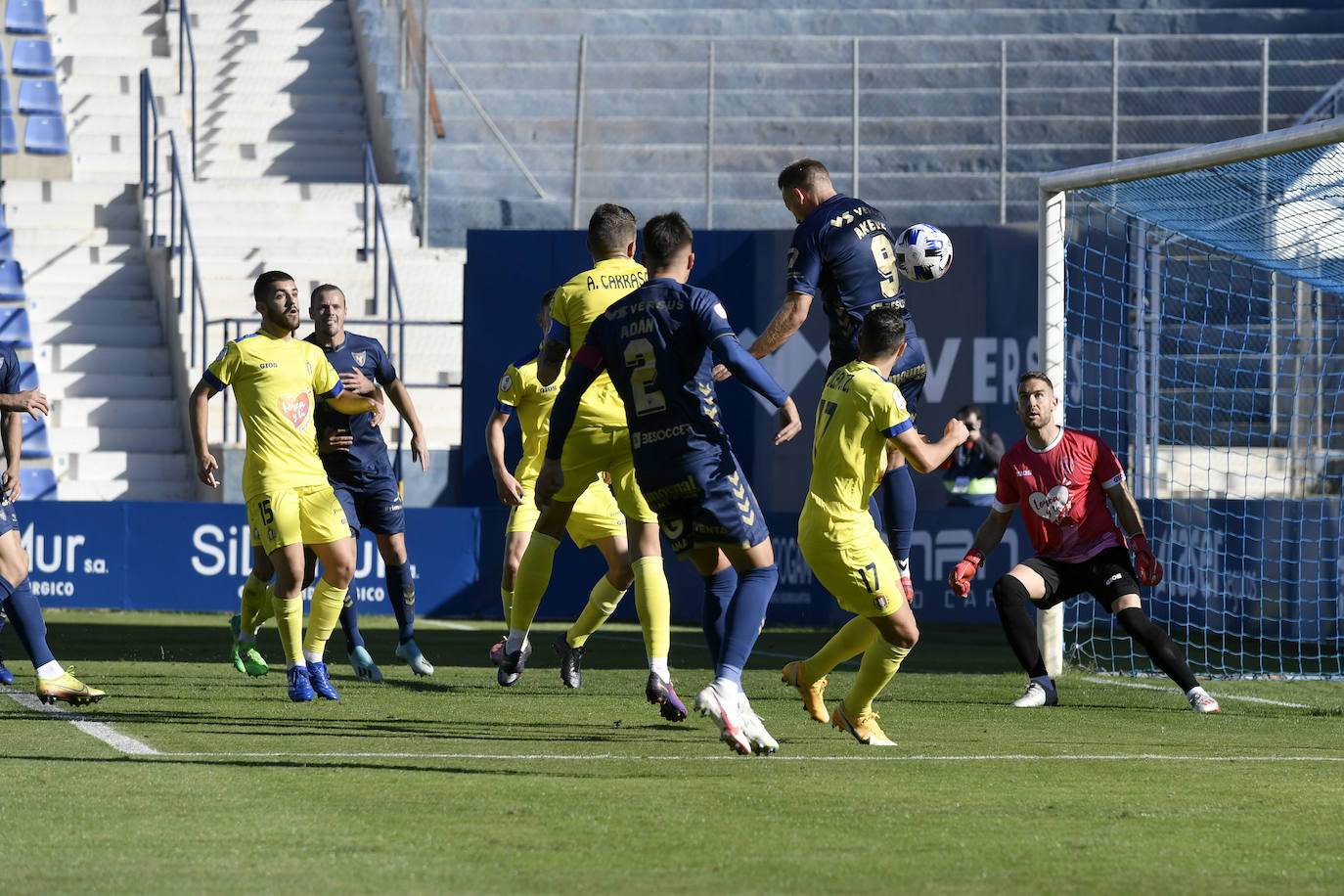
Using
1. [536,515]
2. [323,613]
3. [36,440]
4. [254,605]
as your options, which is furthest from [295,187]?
[323,613]

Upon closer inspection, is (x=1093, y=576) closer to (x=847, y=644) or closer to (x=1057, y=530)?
(x=1057, y=530)

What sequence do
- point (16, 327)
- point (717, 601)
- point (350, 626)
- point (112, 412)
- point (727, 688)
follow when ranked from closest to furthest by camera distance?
point (727, 688) → point (717, 601) → point (350, 626) → point (16, 327) → point (112, 412)

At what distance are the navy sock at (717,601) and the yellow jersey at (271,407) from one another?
7.02 feet

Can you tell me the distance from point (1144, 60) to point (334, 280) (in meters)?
11.3

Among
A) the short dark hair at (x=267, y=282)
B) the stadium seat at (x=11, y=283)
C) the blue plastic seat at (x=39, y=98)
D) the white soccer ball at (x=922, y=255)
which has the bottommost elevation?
the short dark hair at (x=267, y=282)

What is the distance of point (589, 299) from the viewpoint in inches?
297

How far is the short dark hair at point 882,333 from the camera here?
6.67 meters

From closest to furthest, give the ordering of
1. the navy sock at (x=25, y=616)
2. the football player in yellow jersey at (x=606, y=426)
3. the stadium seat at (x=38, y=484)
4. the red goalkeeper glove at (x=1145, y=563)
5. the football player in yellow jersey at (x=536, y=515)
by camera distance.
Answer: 1. the football player in yellow jersey at (x=606, y=426)
2. the navy sock at (x=25, y=616)
3. the red goalkeeper glove at (x=1145, y=563)
4. the football player in yellow jersey at (x=536, y=515)
5. the stadium seat at (x=38, y=484)

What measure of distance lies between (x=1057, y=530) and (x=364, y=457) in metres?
3.68

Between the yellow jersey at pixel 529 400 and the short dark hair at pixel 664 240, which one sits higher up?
the short dark hair at pixel 664 240

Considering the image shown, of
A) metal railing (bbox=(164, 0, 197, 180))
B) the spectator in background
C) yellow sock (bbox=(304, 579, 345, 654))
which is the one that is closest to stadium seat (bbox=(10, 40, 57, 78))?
metal railing (bbox=(164, 0, 197, 180))

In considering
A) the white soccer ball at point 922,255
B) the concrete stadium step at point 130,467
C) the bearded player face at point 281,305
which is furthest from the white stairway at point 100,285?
the white soccer ball at point 922,255

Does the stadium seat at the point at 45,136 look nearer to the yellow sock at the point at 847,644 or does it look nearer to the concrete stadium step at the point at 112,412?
the concrete stadium step at the point at 112,412

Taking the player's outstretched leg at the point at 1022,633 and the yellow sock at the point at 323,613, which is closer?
the yellow sock at the point at 323,613
